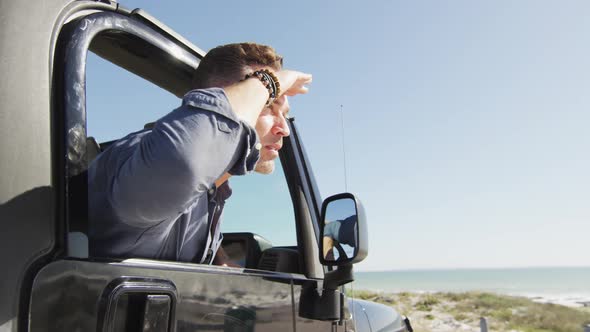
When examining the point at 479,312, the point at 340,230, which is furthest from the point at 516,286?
the point at 340,230

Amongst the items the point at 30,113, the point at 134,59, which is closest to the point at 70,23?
the point at 30,113

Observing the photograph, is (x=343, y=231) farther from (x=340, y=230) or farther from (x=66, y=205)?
(x=66, y=205)

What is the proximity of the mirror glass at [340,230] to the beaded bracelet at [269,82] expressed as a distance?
1.90 feet

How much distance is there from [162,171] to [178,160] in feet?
0.12

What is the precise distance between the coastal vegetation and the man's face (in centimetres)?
1955

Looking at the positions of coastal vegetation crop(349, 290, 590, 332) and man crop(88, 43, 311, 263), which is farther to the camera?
coastal vegetation crop(349, 290, 590, 332)

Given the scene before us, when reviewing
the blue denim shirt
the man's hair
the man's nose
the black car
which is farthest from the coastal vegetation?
the blue denim shirt

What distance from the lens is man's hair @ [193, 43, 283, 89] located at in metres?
1.38

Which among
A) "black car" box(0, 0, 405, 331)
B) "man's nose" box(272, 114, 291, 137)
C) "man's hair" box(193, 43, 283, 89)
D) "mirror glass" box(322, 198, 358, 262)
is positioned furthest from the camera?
"mirror glass" box(322, 198, 358, 262)

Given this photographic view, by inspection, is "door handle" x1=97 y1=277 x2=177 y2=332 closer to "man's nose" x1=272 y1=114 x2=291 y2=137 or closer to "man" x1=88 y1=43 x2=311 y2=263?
"man" x1=88 y1=43 x2=311 y2=263

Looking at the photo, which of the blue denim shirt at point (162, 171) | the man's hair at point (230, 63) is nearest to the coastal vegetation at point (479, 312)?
the man's hair at point (230, 63)

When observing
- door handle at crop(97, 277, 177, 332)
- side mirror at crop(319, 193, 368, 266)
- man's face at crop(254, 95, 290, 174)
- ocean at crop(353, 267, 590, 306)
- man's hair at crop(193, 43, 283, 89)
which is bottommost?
ocean at crop(353, 267, 590, 306)

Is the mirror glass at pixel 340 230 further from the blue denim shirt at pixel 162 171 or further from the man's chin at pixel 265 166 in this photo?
Result: the blue denim shirt at pixel 162 171

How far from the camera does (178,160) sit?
89 centimetres
